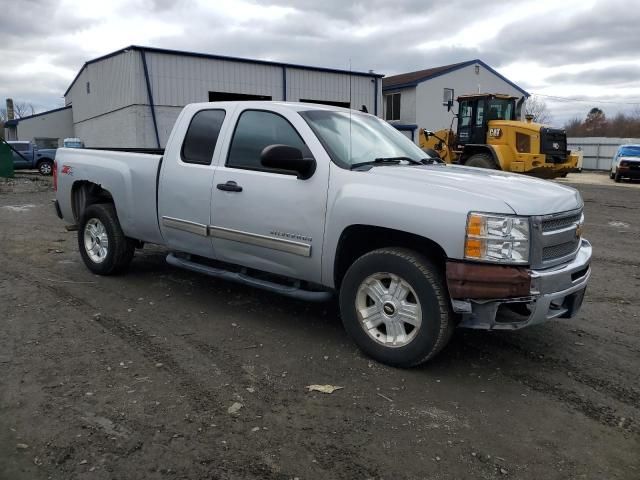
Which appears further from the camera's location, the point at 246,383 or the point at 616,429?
the point at 246,383

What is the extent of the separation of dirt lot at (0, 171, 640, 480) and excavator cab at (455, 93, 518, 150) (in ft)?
43.9

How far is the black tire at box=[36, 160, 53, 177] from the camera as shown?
26.4 meters

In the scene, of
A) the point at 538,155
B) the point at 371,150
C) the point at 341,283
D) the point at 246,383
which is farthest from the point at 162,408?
the point at 538,155

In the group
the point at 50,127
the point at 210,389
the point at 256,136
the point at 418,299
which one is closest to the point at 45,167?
the point at 50,127

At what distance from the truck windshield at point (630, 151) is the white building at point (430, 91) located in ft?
34.8

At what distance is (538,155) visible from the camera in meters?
17.2

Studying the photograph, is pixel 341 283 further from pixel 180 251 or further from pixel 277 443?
pixel 180 251

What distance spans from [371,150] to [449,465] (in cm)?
267

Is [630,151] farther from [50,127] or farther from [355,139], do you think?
A: [50,127]

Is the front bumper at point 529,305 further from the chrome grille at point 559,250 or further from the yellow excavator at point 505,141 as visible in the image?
the yellow excavator at point 505,141

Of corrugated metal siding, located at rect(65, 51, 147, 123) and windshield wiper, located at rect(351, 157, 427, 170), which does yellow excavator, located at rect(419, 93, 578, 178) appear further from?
windshield wiper, located at rect(351, 157, 427, 170)

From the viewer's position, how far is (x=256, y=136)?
4918 mm

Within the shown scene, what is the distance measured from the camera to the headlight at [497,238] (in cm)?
356

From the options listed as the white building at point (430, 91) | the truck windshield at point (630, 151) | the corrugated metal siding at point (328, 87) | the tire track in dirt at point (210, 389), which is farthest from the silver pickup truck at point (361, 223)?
the white building at point (430, 91)
